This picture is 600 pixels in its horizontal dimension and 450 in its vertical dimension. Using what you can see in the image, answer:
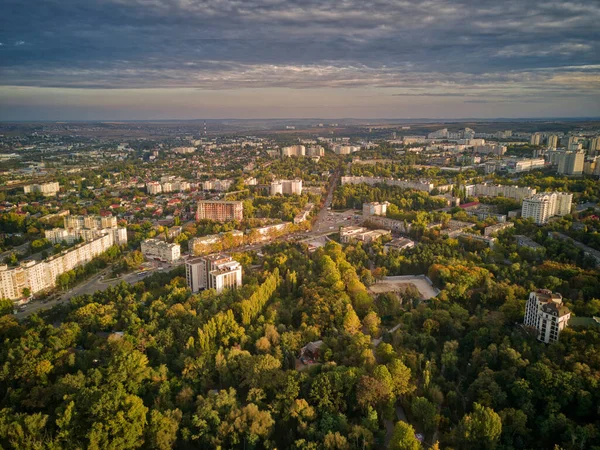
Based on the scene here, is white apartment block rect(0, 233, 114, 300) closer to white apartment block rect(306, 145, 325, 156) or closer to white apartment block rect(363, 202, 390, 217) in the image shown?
white apartment block rect(363, 202, 390, 217)

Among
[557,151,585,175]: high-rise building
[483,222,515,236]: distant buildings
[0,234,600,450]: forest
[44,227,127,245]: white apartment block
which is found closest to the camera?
[0,234,600,450]: forest

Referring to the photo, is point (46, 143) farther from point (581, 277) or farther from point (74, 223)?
point (581, 277)

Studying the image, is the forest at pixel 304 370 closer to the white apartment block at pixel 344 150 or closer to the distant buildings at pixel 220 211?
the distant buildings at pixel 220 211

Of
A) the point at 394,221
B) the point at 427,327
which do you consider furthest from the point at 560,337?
the point at 394,221

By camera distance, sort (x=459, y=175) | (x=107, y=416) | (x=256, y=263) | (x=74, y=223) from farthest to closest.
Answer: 1. (x=459, y=175)
2. (x=74, y=223)
3. (x=256, y=263)
4. (x=107, y=416)

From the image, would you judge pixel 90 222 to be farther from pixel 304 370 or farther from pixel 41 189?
pixel 304 370

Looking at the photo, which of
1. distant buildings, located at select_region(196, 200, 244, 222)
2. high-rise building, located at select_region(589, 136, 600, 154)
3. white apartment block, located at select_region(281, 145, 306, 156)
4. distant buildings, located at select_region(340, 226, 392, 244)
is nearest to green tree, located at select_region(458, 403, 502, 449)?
distant buildings, located at select_region(340, 226, 392, 244)
